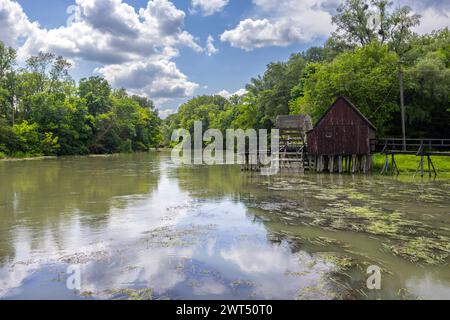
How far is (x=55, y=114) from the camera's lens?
55156 millimetres

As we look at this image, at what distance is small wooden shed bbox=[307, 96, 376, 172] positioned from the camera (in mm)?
28000

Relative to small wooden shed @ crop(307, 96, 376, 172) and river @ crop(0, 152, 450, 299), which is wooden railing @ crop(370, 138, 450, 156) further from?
river @ crop(0, 152, 450, 299)

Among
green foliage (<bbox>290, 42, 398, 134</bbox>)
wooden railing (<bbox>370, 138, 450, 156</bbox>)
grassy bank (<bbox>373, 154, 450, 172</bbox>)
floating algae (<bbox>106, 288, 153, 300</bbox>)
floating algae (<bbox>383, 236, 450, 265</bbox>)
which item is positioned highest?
green foliage (<bbox>290, 42, 398, 134</bbox>)

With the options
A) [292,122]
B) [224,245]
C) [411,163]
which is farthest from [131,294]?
[292,122]

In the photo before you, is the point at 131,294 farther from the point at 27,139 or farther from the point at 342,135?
the point at 27,139

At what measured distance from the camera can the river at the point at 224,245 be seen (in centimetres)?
659

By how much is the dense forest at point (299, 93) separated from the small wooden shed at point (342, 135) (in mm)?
6760

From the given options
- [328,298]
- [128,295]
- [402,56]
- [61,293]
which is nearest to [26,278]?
[61,293]

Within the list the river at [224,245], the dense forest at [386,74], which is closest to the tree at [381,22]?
the dense forest at [386,74]

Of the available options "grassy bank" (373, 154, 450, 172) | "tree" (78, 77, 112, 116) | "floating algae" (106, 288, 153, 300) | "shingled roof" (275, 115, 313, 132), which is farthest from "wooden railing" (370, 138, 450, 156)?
A: "tree" (78, 77, 112, 116)

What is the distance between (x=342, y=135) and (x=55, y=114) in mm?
42865

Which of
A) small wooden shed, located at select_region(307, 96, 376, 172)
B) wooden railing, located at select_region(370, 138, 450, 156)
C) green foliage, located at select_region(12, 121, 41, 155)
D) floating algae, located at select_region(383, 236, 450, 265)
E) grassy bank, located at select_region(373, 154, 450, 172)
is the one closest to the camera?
floating algae, located at select_region(383, 236, 450, 265)

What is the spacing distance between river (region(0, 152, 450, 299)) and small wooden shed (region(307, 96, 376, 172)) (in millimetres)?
11062

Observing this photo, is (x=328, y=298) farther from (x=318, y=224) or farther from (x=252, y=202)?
(x=252, y=202)
